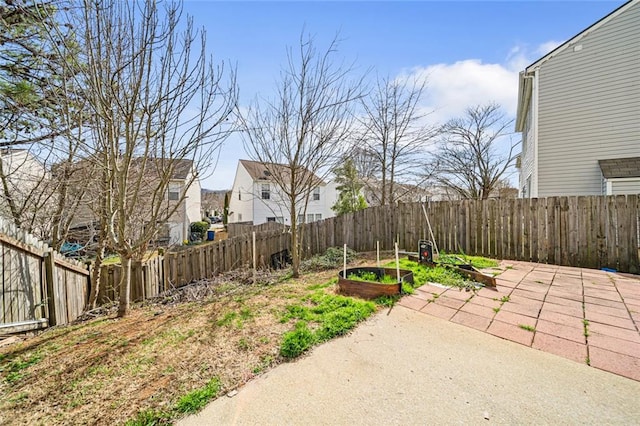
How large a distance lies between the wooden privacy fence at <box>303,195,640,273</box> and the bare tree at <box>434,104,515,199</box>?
7517 mm

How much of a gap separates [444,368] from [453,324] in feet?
3.10

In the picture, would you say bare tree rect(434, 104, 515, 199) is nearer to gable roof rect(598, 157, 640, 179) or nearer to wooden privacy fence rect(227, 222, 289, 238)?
gable roof rect(598, 157, 640, 179)

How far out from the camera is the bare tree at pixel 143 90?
302 centimetres

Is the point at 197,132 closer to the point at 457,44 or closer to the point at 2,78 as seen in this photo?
the point at 2,78

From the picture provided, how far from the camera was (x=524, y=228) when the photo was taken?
6578 mm

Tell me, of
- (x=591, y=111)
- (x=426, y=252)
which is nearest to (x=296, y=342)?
(x=426, y=252)

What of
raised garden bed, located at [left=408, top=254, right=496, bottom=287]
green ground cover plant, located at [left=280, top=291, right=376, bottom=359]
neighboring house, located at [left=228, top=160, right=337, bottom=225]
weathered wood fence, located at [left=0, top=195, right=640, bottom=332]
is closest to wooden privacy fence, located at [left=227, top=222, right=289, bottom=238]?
neighboring house, located at [left=228, top=160, right=337, bottom=225]

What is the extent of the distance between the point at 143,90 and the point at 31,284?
10.3 feet

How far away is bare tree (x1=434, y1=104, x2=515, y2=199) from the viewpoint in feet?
46.6

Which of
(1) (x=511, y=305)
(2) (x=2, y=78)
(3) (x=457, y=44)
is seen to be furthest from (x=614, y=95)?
(2) (x=2, y=78)

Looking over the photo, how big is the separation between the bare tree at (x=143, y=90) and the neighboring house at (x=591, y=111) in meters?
9.31

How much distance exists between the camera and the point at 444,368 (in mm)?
2350

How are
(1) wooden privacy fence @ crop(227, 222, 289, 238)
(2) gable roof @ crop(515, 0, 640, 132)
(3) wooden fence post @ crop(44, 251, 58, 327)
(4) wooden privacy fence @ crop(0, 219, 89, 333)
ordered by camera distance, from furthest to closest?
(1) wooden privacy fence @ crop(227, 222, 289, 238) → (2) gable roof @ crop(515, 0, 640, 132) → (3) wooden fence post @ crop(44, 251, 58, 327) → (4) wooden privacy fence @ crop(0, 219, 89, 333)

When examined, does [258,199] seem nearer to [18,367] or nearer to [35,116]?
[35,116]
